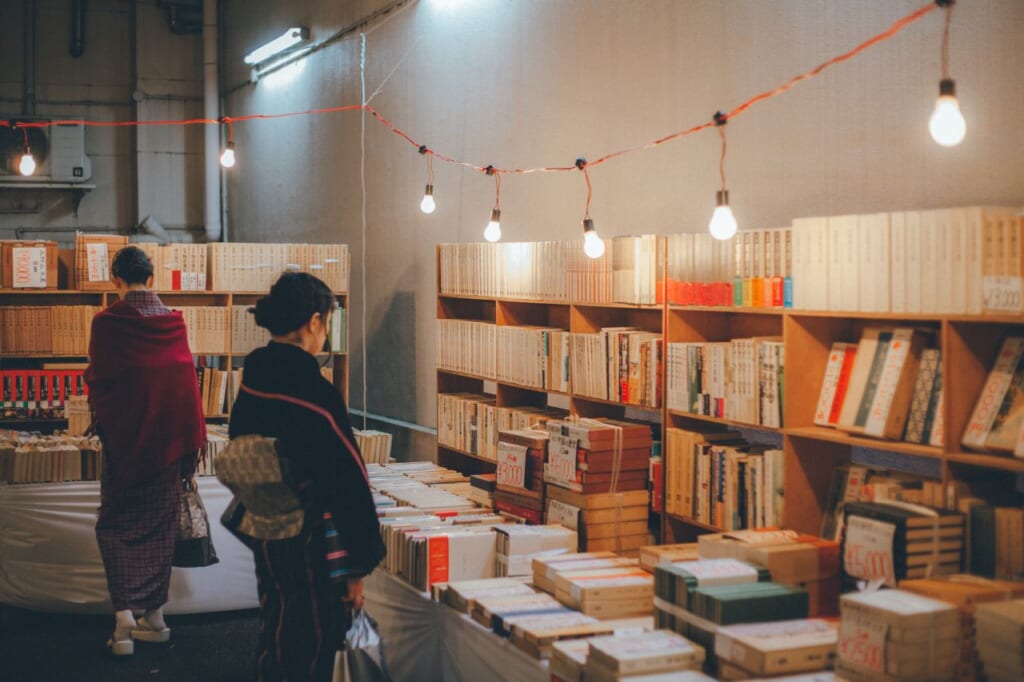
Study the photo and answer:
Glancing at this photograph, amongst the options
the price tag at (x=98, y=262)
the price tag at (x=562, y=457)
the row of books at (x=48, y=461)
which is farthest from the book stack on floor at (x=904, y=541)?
the price tag at (x=98, y=262)

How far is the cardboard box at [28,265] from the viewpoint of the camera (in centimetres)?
665

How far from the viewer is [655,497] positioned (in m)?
4.30

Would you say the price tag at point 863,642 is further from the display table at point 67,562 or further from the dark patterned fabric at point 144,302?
the display table at point 67,562

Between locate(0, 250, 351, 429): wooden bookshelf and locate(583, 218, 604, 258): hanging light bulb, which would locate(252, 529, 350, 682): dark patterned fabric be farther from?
locate(0, 250, 351, 429): wooden bookshelf

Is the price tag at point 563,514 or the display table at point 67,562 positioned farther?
the display table at point 67,562

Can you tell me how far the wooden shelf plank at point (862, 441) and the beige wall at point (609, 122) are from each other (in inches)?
33.3

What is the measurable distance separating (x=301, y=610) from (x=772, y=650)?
1.44m

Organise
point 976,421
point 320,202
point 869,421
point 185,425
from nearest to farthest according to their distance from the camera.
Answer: point 976,421
point 869,421
point 185,425
point 320,202

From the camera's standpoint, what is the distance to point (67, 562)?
18.7ft

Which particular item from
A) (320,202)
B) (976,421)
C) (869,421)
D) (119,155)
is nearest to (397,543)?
(869,421)

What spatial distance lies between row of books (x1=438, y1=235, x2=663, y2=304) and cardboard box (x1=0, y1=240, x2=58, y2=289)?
270 centimetres

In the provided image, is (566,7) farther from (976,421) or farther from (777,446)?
(976,421)

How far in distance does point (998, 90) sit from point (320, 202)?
667cm

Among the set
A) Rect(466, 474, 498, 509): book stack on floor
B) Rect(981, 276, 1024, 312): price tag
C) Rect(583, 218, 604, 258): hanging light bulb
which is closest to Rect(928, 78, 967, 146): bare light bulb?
Rect(981, 276, 1024, 312): price tag
